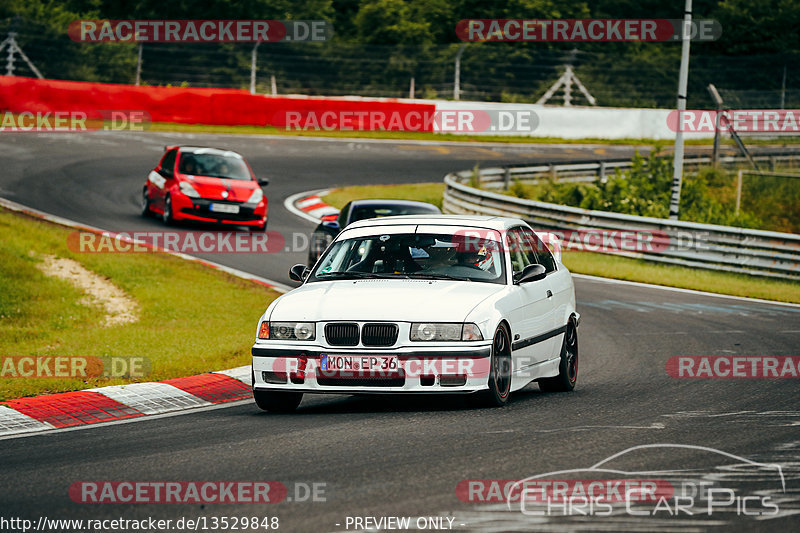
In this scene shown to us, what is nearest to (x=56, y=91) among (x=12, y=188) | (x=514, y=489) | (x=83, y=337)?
(x=12, y=188)

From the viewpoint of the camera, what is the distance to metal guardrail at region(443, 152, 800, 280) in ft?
71.5

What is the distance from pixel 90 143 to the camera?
118 feet

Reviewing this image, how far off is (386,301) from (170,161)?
53.4 ft

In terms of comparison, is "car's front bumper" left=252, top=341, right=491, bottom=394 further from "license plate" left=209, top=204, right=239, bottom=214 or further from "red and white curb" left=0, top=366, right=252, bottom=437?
"license plate" left=209, top=204, right=239, bottom=214

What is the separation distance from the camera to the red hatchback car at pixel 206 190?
23.1 meters

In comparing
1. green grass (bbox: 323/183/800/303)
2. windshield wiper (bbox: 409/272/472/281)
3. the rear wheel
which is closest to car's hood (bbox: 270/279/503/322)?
windshield wiper (bbox: 409/272/472/281)

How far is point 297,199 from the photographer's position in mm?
29641

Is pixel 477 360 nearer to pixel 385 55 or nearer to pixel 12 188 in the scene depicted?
pixel 12 188

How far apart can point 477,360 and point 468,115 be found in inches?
→ 1412

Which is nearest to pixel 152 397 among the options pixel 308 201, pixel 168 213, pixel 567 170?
pixel 168 213

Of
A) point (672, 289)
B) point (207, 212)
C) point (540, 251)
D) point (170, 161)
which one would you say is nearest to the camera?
point (540, 251)

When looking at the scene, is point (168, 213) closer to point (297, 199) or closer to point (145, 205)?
point (145, 205)

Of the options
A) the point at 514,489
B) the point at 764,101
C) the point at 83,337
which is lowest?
the point at 83,337

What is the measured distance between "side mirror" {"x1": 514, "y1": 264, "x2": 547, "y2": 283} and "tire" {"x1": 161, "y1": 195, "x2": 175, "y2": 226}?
14.8m
